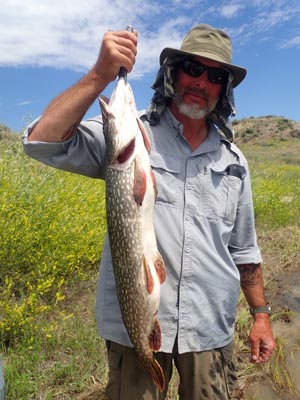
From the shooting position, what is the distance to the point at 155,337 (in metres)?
1.97

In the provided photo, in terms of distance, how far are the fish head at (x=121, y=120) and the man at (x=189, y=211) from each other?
21 centimetres

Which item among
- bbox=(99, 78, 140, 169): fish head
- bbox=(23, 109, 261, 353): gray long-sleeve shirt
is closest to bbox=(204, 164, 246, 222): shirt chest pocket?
bbox=(23, 109, 261, 353): gray long-sleeve shirt

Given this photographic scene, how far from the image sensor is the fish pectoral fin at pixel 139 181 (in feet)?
5.85

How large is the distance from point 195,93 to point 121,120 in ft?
2.30

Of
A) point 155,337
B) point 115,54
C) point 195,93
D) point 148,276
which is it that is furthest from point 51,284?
point 115,54

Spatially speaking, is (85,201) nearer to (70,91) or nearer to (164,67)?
(164,67)

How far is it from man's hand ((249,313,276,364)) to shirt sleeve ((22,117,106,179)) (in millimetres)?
1395

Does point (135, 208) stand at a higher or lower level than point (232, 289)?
higher

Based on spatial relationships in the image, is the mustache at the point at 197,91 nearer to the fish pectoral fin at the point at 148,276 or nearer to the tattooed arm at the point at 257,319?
the fish pectoral fin at the point at 148,276

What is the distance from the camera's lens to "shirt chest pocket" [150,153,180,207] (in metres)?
2.14

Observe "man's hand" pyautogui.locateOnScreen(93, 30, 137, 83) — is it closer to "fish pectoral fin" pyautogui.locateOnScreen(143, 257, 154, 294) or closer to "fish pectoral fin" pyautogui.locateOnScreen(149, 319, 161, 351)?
"fish pectoral fin" pyautogui.locateOnScreen(143, 257, 154, 294)

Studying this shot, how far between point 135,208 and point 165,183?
38cm

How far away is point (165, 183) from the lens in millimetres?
2150

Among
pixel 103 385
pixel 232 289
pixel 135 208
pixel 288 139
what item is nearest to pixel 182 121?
pixel 135 208
